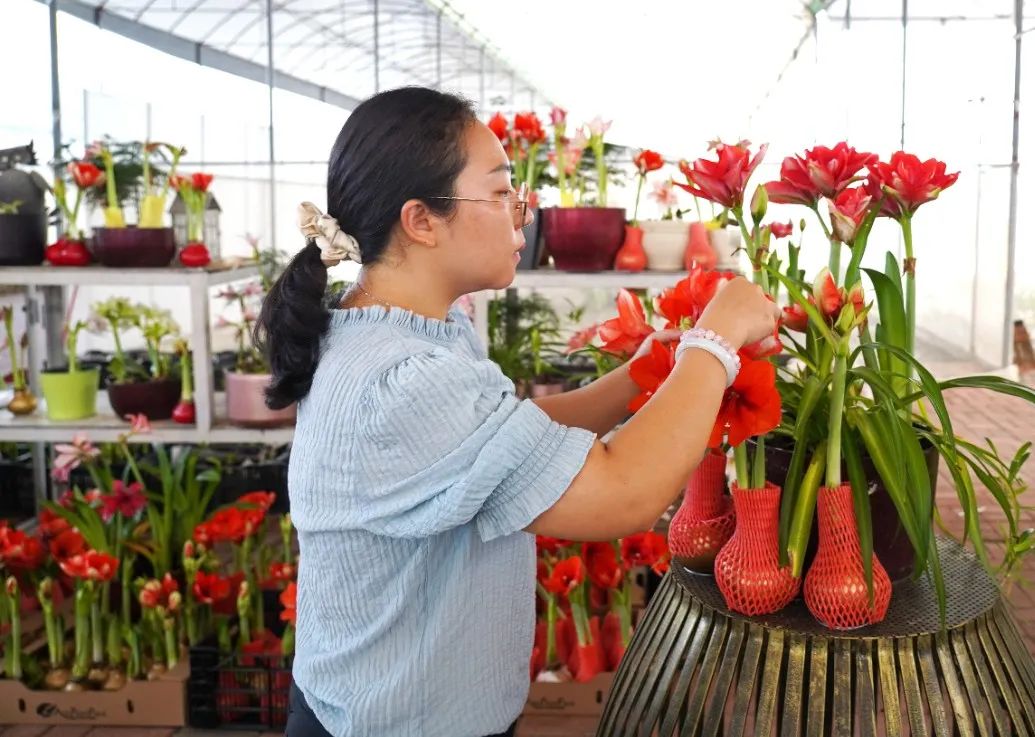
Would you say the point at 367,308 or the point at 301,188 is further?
the point at 301,188

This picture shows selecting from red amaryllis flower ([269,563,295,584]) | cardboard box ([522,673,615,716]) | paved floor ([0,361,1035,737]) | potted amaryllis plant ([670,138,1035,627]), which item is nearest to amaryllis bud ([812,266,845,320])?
potted amaryllis plant ([670,138,1035,627])

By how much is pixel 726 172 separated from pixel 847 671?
1.77 ft

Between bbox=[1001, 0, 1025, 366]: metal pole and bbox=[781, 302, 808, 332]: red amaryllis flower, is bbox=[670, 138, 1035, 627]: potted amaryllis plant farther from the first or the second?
bbox=[1001, 0, 1025, 366]: metal pole

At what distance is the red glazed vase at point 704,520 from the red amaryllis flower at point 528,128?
173cm

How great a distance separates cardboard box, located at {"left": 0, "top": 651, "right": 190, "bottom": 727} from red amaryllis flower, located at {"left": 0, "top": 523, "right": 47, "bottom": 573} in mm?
277

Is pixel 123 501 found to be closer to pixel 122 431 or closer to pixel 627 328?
pixel 122 431

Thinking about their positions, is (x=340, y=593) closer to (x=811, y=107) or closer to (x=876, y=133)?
(x=876, y=133)

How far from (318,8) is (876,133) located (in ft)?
16.8

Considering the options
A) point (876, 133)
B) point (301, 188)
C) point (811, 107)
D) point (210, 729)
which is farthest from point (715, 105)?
point (210, 729)

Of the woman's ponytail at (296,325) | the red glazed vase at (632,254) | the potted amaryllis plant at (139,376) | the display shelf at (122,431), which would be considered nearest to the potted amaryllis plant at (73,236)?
the potted amaryllis plant at (139,376)

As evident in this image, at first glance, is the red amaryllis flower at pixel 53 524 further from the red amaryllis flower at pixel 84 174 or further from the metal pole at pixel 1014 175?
the metal pole at pixel 1014 175

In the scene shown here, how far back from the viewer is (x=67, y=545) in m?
2.72

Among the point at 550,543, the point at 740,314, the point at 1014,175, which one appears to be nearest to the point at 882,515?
the point at 740,314

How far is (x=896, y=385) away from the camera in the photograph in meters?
1.31
